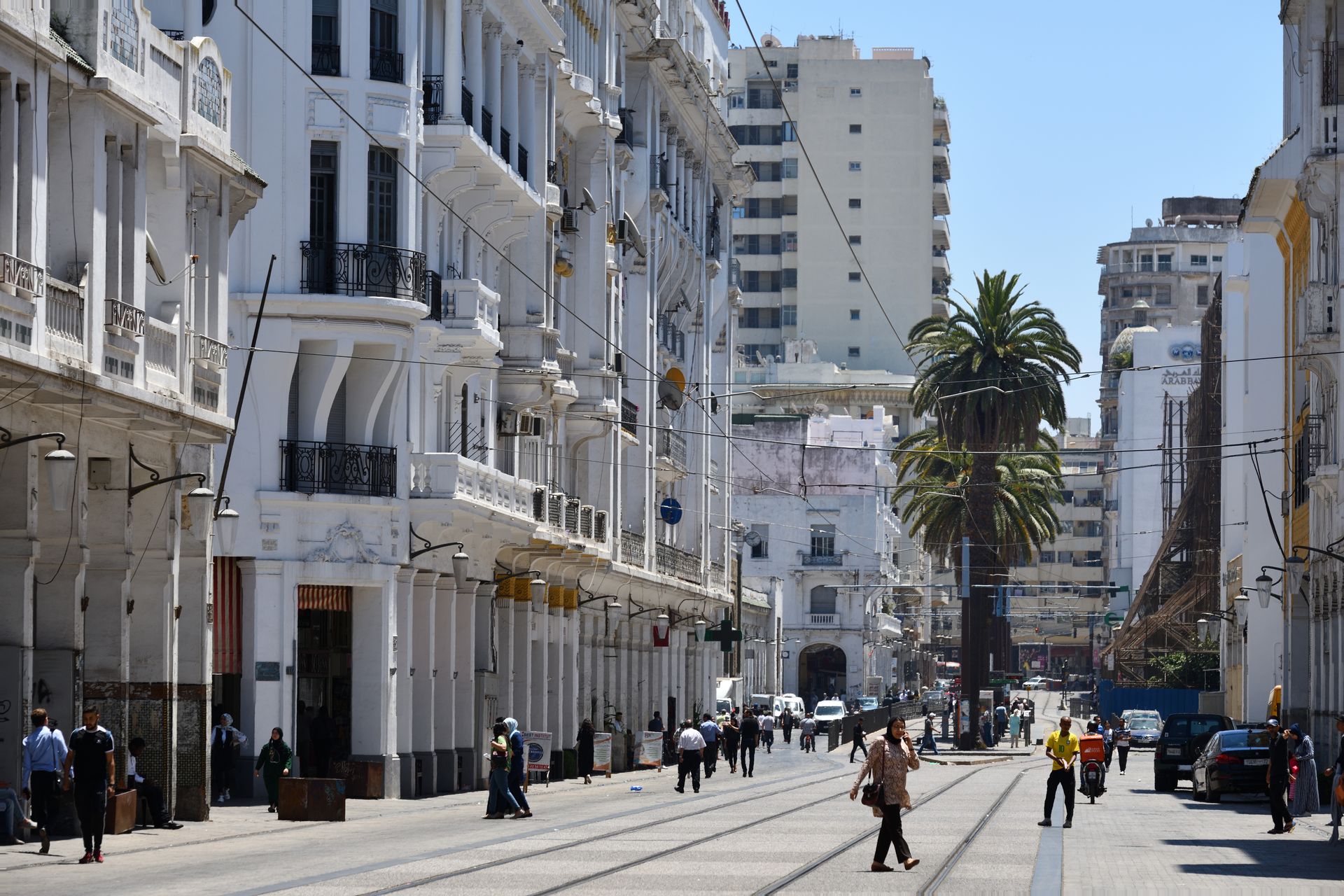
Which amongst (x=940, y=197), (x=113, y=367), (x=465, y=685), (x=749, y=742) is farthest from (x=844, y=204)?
(x=113, y=367)

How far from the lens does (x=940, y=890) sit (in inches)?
749

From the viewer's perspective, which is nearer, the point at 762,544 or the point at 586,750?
the point at 586,750

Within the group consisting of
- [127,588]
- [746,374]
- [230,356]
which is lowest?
[127,588]

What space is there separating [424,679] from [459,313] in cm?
647

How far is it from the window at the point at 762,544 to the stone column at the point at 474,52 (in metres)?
78.9

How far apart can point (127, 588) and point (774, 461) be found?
9356 cm

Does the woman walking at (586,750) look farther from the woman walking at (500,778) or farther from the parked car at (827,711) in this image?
the parked car at (827,711)

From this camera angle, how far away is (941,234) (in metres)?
140

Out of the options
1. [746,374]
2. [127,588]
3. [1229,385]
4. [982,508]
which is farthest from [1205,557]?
[127,588]

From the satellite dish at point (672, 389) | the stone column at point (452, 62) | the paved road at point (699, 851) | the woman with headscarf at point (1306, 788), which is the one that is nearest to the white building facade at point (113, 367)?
the paved road at point (699, 851)

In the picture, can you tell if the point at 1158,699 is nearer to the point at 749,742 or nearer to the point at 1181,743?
the point at 749,742

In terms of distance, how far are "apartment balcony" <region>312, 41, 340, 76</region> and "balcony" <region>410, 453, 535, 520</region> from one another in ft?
21.5

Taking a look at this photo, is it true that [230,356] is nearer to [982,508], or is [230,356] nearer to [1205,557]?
[982,508]

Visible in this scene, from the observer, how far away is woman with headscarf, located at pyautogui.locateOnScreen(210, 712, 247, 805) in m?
33.3
